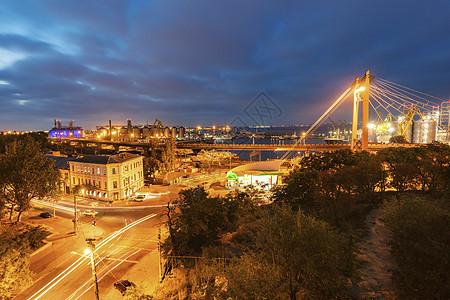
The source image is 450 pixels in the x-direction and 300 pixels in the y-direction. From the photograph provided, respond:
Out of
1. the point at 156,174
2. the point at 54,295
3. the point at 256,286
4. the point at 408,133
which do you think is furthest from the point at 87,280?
the point at 408,133

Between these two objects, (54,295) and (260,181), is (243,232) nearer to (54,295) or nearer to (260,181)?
(54,295)

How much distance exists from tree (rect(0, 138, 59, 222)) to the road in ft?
20.4

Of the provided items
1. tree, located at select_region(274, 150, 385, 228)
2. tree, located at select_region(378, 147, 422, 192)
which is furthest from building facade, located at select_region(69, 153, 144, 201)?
tree, located at select_region(378, 147, 422, 192)

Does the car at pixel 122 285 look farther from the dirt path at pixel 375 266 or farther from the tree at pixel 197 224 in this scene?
the dirt path at pixel 375 266

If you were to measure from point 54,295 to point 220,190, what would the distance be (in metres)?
28.2

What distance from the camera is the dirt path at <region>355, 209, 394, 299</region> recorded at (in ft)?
37.9

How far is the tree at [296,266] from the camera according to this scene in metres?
8.98

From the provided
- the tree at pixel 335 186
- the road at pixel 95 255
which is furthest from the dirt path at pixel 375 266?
the road at pixel 95 255

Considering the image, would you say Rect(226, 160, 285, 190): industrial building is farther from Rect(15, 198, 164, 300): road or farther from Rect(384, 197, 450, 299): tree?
Rect(384, 197, 450, 299): tree

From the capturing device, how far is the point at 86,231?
29656 millimetres

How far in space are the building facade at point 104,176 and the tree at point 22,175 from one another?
A: 1051cm

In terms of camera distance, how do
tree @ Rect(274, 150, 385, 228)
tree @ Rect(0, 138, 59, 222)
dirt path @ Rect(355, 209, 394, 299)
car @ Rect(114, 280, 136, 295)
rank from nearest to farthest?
dirt path @ Rect(355, 209, 394, 299) → car @ Rect(114, 280, 136, 295) → tree @ Rect(274, 150, 385, 228) → tree @ Rect(0, 138, 59, 222)

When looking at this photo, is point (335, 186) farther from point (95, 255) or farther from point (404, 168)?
point (95, 255)

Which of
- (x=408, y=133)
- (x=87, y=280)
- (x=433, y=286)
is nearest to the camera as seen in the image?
(x=433, y=286)
